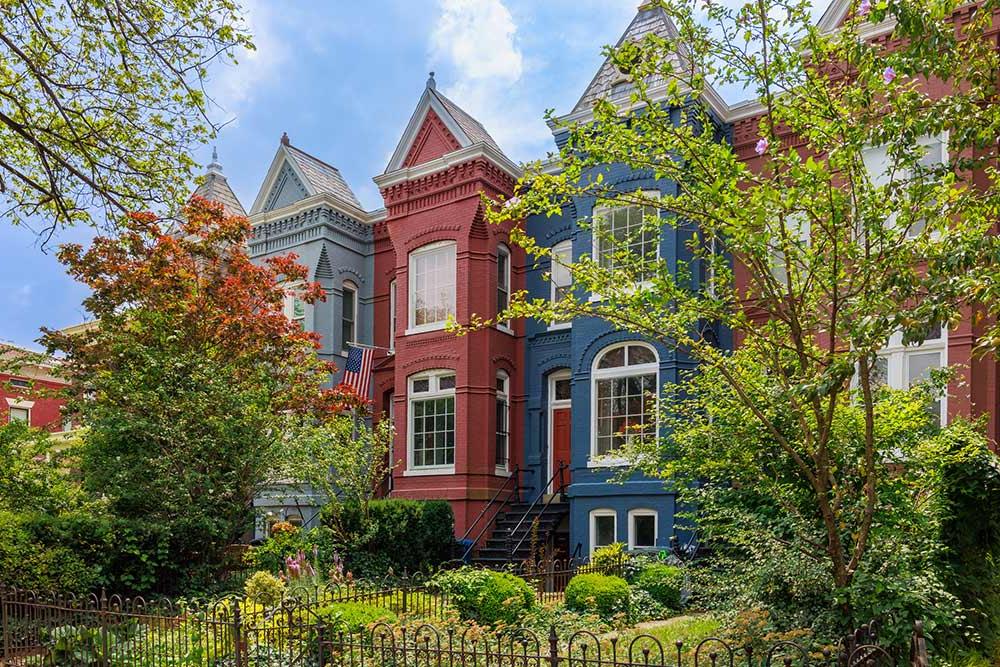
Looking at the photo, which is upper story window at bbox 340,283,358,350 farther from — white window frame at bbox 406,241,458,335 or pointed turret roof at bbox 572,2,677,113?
pointed turret roof at bbox 572,2,677,113

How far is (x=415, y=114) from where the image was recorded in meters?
19.9

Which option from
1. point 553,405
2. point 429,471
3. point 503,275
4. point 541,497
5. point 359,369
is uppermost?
point 503,275

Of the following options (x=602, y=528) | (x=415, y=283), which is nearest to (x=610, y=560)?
(x=602, y=528)

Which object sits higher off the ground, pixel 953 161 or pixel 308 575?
pixel 953 161

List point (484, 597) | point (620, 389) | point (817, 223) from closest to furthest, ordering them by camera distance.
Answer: point (817, 223)
point (484, 597)
point (620, 389)

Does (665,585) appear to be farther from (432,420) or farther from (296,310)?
(296,310)

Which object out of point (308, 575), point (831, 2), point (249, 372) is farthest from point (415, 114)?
point (308, 575)

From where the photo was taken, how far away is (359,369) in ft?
63.9

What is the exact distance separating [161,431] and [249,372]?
7.34ft

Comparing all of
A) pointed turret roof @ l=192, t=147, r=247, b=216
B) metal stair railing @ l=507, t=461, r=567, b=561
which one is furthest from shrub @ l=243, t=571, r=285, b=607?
pointed turret roof @ l=192, t=147, r=247, b=216

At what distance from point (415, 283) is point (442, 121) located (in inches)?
152

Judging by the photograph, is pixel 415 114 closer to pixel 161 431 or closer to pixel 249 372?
pixel 249 372

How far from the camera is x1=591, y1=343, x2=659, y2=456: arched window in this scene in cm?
1611

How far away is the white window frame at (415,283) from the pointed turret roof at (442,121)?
2.16m
